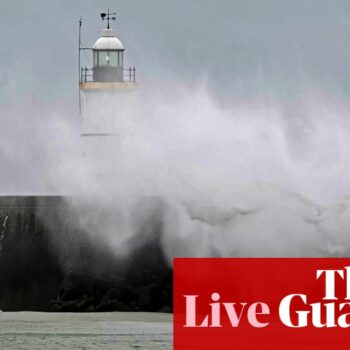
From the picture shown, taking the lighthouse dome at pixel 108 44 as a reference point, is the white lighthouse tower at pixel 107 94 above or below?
below

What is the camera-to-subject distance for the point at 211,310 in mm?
33875

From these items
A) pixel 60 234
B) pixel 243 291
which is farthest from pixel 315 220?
pixel 60 234

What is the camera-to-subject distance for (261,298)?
34.5m

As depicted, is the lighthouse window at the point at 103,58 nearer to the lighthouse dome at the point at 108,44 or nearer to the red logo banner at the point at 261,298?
the lighthouse dome at the point at 108,44

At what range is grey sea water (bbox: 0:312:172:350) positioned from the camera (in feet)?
98.4

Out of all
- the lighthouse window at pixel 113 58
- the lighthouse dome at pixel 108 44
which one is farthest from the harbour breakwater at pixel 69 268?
the lighthouse dome at pixel 108 44

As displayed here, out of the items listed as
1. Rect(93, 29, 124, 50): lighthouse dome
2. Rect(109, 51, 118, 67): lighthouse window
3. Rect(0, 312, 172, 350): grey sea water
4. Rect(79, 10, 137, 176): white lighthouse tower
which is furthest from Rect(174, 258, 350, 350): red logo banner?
Rect(93, 29, 124, 50): lighthouse dome

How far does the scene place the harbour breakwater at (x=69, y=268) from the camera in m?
34.9

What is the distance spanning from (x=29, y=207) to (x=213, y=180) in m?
3.29

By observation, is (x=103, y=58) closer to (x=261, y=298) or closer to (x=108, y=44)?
(x=108, y=44)

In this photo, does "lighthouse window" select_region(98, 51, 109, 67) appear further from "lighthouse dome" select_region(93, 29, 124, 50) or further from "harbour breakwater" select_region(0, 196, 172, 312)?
"harbour breakwater" select_region(0, 196, 172, 312)

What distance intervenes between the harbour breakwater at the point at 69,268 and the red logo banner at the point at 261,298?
0.55 metres

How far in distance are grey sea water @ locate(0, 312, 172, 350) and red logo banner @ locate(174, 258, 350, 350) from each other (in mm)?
399

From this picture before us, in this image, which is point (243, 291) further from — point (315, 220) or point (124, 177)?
point (124, 177)
